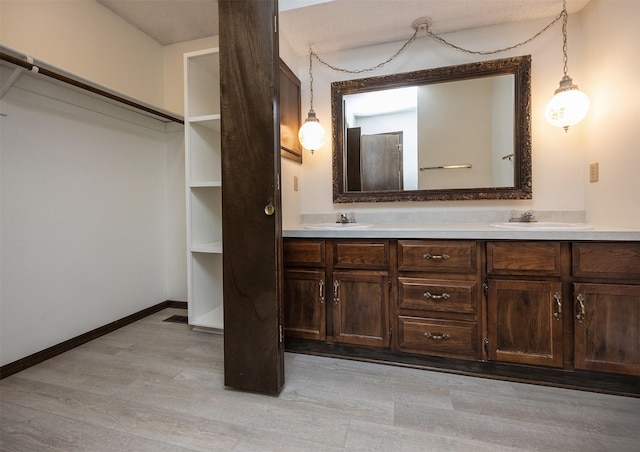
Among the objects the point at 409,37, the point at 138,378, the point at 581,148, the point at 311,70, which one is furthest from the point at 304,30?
the point at 138,378

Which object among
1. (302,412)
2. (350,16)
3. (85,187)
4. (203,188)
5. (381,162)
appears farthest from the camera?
(203,188)

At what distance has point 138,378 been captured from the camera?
167cm

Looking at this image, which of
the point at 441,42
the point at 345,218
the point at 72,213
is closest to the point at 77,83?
the point at 72,213

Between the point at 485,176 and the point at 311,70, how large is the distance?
1679 millimetres

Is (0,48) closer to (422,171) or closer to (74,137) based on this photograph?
(74,137)

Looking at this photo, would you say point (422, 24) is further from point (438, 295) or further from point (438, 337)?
point (438, 337)

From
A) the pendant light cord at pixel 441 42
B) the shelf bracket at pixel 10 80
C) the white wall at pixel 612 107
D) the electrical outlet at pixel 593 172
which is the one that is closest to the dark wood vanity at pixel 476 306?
the white wall at pixel 612 107

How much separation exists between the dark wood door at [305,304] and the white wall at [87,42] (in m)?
2.01

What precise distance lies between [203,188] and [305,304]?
137cm

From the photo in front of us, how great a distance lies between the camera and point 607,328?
4.79 ft

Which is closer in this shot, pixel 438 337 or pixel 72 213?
pixel 438 337

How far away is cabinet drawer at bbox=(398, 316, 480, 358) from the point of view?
1.65 m

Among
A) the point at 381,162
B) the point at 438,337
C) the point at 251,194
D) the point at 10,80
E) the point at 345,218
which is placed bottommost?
the point at 438,337

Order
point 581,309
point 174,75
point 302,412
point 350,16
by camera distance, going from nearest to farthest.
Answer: point 302,412, point 581,309, point 350,16, point 174,75
